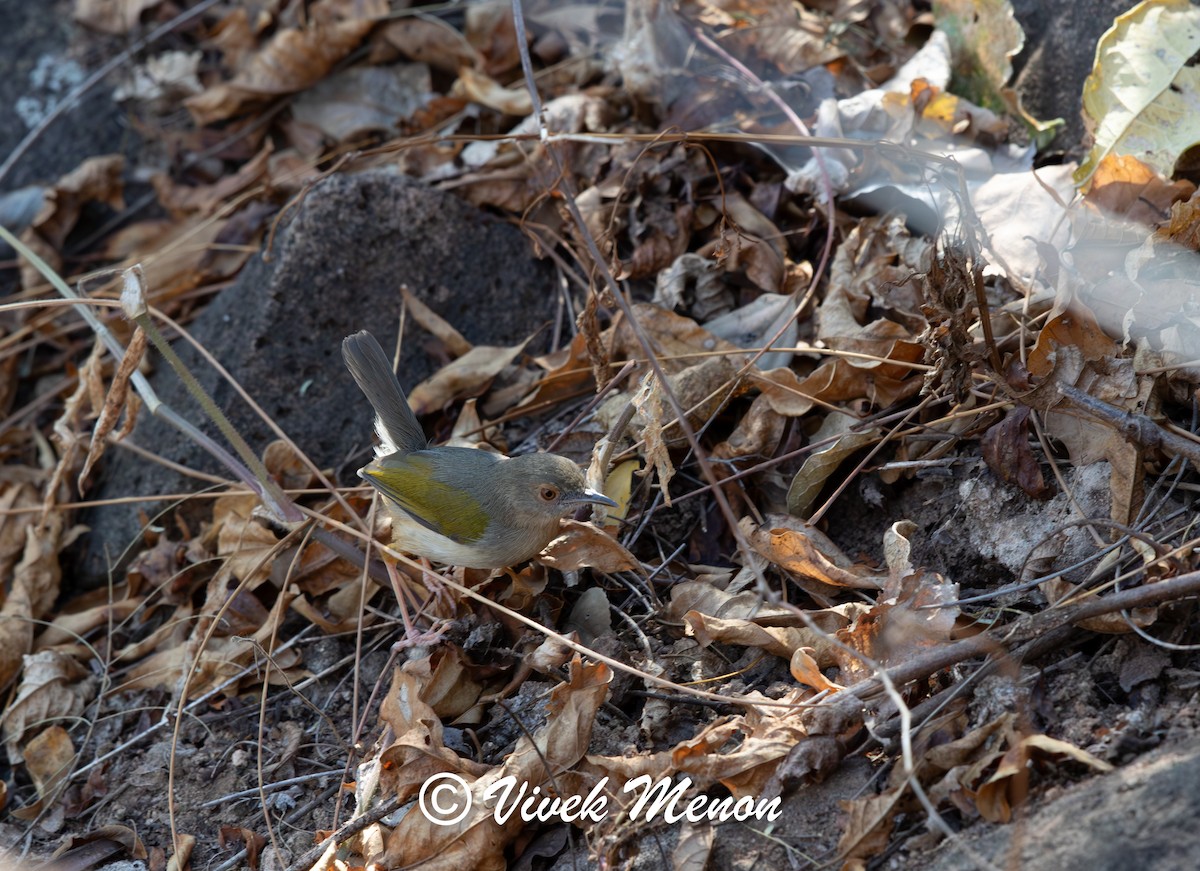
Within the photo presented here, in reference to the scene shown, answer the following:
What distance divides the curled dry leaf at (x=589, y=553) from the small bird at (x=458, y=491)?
0.27 feet

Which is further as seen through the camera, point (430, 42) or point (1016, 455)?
point (430, 42)

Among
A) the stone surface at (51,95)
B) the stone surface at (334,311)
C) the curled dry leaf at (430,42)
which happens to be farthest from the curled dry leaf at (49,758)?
the curled dry leaf at (430,42)

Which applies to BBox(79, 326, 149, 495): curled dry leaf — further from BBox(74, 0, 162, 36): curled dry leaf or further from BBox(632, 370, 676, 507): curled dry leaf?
BBox(74, 0, 162, 36): curled dry leaf

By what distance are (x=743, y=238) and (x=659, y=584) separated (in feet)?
5.29

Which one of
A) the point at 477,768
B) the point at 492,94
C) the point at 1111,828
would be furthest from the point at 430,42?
the point at 1111,828

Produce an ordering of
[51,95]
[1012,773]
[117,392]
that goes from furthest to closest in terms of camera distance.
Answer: [51,95] → [117,392] → [1012,773]

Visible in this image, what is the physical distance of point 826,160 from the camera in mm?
4660

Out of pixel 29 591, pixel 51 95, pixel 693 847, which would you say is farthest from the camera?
pixel 51 95

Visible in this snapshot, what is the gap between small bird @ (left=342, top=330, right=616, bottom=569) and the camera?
3867 millimetres

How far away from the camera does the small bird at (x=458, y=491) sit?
387 centimetres

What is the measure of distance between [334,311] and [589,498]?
6.01 ft

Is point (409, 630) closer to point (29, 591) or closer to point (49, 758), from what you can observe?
point (49, 758)

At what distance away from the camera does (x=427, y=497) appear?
4.02m

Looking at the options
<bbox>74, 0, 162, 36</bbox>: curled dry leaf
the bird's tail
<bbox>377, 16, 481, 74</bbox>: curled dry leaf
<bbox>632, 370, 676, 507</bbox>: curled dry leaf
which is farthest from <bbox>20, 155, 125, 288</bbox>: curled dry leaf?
<bbox>632, 370, 676, 507</bbox>: curled dry leaf
